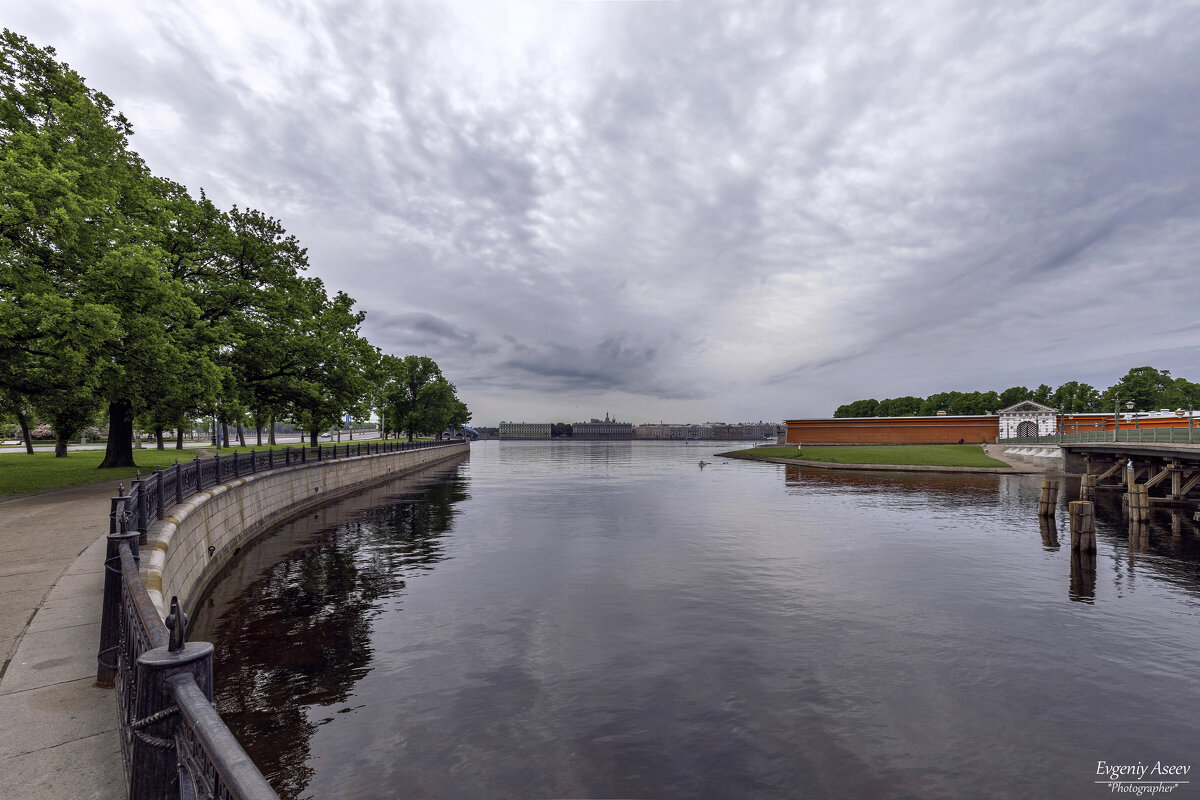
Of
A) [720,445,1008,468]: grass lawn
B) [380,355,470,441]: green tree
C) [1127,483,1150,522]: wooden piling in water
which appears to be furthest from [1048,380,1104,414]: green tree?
[380,355,470,441]: green tree

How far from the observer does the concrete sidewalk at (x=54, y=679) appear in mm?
4750

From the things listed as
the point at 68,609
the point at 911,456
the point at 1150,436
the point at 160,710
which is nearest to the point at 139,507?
the point at 68,609

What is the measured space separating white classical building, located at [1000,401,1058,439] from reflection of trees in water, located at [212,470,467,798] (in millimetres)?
106345

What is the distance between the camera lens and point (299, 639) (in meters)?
12.9

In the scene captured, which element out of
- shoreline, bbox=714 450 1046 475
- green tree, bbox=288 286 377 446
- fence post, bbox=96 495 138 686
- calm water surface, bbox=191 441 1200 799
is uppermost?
green tree, bbox=288 286 377 446

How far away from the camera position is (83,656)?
6.89 metres

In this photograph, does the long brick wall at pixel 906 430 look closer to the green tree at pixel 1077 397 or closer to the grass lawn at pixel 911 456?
the grass lawn at pixel 911 456

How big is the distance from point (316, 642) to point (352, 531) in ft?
49.1

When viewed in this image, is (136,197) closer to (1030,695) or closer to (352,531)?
(352,531)

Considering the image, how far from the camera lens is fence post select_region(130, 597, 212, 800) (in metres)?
3.41

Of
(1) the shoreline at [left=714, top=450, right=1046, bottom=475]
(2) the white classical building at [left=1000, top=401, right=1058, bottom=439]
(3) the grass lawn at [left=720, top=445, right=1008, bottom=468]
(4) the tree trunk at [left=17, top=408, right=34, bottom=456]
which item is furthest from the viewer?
(2) the white classical building at [left=1000, top=401, right=1058, bottom=439]

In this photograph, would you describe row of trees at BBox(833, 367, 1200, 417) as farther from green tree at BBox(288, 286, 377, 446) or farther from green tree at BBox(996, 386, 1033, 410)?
green tree at BBox(288, 286, 377, 446)

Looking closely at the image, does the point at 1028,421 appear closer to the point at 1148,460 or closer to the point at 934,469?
the point at 934,469

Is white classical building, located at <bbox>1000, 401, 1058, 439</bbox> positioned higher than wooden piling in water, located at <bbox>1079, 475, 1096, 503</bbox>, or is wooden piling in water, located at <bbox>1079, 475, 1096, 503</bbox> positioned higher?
white classical building, located at <bbox>1000, 401, 1058, 439</bbox>
